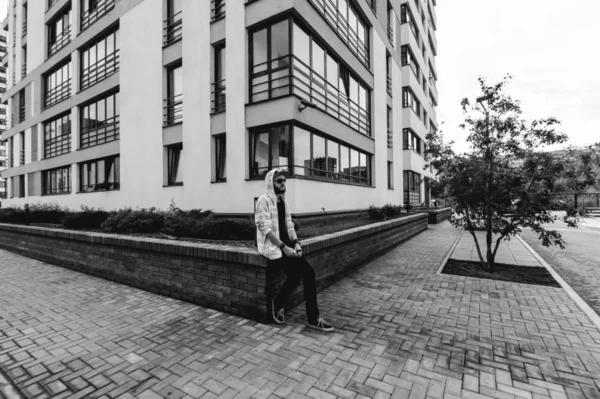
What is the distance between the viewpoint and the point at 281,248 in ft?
12.0

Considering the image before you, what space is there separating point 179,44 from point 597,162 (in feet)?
43.4

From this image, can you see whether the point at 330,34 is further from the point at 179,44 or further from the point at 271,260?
the point at 271,260

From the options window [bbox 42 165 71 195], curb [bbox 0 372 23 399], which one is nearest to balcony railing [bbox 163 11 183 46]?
window [bbox 42 165 71 195]

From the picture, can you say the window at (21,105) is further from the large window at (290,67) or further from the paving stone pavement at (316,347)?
the paving stone pavement at (316,347)

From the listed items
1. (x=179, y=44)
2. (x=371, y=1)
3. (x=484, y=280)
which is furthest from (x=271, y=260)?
(x=371, y=1)

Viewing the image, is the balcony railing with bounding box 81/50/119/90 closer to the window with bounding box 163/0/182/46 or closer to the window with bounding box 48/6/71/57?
the window with bounding box 48/6/71/57

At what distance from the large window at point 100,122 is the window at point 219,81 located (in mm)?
6783

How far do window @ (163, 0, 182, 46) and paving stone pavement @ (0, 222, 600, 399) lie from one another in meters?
10.8

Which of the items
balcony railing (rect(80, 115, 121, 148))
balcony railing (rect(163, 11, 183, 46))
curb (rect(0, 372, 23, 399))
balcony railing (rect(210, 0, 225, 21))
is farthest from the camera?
balcony railing (rect(80, 115, 121, 148))

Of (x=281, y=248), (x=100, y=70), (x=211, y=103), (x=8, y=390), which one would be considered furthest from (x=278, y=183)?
(x=100, y=70)

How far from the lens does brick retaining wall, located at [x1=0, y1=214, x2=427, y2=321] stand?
13.6 feet

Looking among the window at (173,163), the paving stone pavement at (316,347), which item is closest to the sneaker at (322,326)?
the paving stone pavement at (316,347)

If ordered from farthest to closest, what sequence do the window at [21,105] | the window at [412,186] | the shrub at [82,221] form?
1. the window at [21,105]
2. the window at [412,186]
3. the shrub at [82,221]

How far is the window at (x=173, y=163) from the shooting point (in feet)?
39.5
